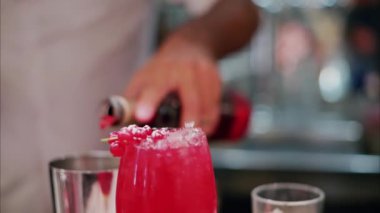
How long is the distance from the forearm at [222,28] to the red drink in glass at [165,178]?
2.08 ft

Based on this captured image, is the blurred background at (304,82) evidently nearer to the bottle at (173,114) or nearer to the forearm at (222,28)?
the forearm at (222,28)

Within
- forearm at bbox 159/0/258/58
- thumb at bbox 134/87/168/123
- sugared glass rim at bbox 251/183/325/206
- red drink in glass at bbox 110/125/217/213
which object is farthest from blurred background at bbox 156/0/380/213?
red drink in glass at bbox 110/125/217/213

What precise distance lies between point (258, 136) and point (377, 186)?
53 centimetres

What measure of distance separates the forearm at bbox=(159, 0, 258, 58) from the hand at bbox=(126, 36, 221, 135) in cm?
4

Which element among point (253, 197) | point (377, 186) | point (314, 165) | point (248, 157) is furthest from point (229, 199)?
point (253, 197)

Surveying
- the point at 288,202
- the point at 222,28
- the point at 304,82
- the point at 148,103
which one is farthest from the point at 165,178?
the point at 304,82

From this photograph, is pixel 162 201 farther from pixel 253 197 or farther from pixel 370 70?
pixel 370 70

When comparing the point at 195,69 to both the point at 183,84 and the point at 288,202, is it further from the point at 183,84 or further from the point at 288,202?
the point at 288,202

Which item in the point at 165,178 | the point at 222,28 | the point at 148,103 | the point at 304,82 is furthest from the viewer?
the point at 304,82

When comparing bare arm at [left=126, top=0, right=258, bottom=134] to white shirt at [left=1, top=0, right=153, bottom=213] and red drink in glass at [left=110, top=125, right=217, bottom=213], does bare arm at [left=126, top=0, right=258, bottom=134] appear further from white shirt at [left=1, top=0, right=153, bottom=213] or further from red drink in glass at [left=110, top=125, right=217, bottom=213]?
red drink in glass at [left=110, top=125, right=217, bottom=213]

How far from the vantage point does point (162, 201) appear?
27.6 inches

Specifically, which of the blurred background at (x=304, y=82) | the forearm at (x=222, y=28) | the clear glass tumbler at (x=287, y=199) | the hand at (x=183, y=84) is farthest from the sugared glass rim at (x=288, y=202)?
the blurred background at (x=304, y=82)

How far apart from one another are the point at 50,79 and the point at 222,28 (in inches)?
16.3

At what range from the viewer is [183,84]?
117 cm
